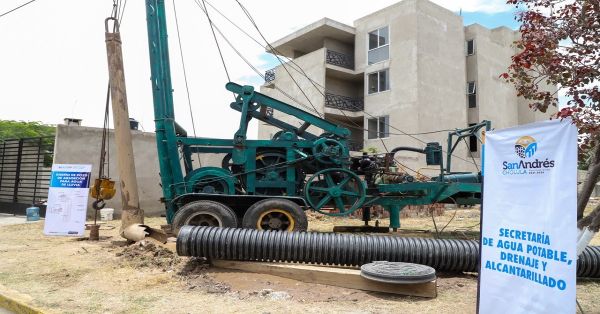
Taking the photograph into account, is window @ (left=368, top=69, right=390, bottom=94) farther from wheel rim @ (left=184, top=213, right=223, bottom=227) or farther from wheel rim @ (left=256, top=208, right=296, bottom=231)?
wheel rim @ (left=184, top=213, right=223, bottom=227)

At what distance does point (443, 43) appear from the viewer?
25969 mm

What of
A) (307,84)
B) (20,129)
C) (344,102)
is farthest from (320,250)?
(20,129)

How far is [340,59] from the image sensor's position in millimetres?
28297

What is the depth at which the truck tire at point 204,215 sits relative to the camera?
8.33 metres

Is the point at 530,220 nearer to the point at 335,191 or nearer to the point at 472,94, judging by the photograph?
the point at 335,191

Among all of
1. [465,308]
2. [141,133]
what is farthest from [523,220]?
[141,133]

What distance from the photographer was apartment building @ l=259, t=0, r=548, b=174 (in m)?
24.6

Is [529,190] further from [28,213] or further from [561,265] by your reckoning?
[28,213]

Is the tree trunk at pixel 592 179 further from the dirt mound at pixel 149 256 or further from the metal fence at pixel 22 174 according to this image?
the metal fence at pixel 22 174

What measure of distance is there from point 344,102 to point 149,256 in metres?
21.9

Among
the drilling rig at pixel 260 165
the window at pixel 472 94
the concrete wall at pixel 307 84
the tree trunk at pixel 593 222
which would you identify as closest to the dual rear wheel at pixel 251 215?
the drilling rig at pixel 260 165

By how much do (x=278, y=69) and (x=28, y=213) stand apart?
19.7 meters

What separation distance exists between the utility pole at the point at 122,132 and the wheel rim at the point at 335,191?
12.1 feet

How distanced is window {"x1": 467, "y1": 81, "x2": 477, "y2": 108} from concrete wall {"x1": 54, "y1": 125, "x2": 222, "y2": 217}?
59.7 ft
